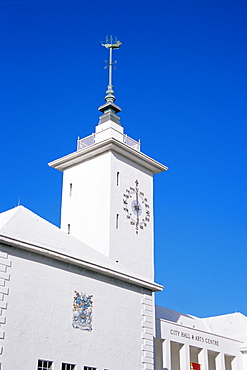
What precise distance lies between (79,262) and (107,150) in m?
13.2

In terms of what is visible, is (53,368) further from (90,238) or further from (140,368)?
(90,238)

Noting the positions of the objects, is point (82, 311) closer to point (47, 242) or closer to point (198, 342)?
point (47, 242)

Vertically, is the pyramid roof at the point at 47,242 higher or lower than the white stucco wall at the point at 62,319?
higher

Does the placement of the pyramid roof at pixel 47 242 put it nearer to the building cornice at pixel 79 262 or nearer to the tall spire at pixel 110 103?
the building cornice at pixel 79 262

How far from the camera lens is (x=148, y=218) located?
3953 centimetres

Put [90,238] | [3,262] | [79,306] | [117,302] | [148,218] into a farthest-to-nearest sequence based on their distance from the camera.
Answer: [148,218] → [90,238] → [117,302] → [79,306] → [3,262]

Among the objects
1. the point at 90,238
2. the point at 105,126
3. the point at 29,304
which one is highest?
the point at 105,126

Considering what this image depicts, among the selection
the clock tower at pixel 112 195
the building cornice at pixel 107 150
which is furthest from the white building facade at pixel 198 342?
the building cornice at pixel 107 150

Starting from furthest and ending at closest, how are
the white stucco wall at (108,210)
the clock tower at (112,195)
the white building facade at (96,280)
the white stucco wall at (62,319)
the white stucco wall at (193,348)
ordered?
1. the clock tower at (112,195)
2. the white stucco wall at (108,210)
3. the white stucco wall at (193,348)
4. the white building facade at (96,280)
5. the white stucco wall at (62,319)

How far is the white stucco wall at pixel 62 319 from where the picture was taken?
2312 centimetres

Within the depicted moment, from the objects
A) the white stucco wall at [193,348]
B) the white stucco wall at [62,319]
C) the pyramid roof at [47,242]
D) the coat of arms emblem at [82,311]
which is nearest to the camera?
the white stucco wall at [62,319]

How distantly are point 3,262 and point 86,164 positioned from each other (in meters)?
17.0

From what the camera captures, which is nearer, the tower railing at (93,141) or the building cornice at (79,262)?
the building cornice at (79,262)

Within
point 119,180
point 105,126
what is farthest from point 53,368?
point 105,126
